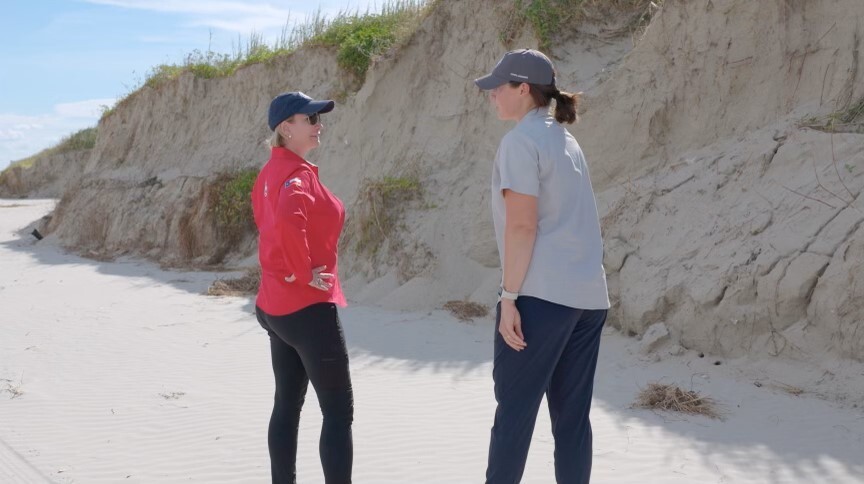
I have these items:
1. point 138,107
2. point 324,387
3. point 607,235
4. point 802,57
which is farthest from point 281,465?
point 138,107

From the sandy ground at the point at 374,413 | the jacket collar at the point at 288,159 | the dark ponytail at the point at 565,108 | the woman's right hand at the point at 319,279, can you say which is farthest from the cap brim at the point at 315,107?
the sandy ground at the point at 374,413

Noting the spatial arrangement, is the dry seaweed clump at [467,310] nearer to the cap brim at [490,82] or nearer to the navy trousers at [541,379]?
the navy trousers at [541,379]

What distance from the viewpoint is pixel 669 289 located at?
7371 mm

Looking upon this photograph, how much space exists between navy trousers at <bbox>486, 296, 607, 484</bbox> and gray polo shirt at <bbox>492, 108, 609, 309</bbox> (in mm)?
76

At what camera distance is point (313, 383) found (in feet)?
11.7

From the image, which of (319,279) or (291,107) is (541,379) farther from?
(291,107)

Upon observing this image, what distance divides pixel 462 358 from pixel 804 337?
2839 millimetres

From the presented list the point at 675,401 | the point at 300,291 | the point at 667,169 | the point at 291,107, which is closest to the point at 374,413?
the point at 675,401

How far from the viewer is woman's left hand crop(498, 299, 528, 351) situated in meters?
3.07

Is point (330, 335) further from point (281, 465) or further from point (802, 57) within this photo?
point (802, 57)

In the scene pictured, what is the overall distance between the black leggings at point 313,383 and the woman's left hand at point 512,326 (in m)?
0.81

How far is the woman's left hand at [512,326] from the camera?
3.07 m

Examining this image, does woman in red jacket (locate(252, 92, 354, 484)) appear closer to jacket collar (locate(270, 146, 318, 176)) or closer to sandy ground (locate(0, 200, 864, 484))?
jacket collar (locate(270, 146, 318, 176))

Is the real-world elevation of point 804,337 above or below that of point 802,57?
below
